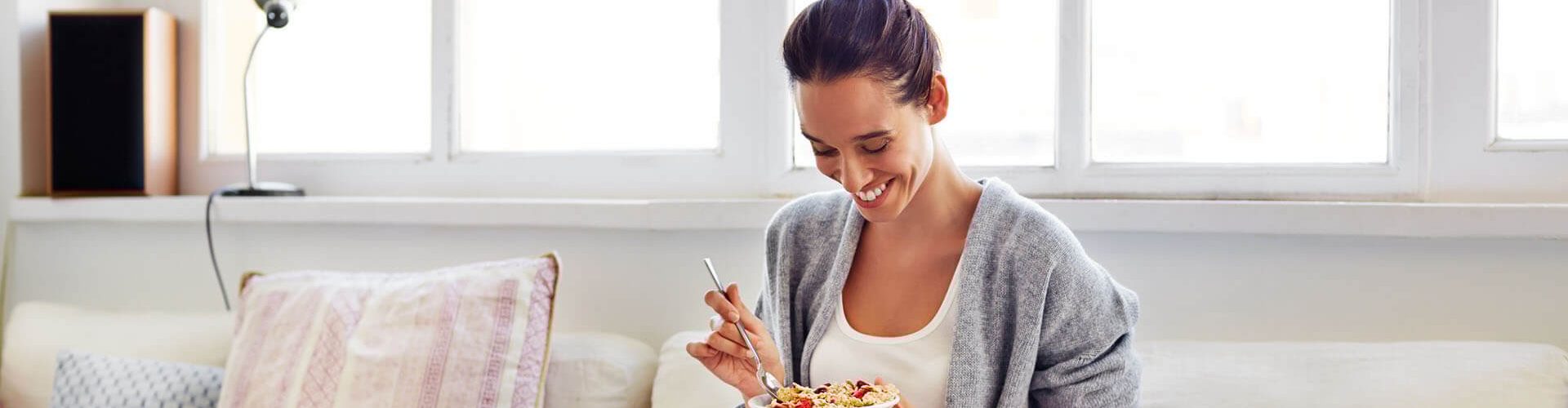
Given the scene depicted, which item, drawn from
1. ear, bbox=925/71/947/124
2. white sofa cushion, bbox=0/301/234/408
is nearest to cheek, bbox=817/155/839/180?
ear, bbox=925/71/947/124

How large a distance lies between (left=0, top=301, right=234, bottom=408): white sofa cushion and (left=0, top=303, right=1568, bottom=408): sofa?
601mm

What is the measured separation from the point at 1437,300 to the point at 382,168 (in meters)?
1.79

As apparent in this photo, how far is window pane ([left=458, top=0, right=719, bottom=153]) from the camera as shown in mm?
1966

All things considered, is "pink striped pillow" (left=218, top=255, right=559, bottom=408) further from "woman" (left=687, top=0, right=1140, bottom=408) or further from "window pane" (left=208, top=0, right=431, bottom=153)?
"window pane" (left=208, top=0, right=431, bottom=153)

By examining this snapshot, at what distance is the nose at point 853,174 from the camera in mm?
1151

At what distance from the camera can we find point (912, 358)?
130 centimetres

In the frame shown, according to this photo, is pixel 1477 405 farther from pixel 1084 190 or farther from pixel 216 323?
pixel 216 323

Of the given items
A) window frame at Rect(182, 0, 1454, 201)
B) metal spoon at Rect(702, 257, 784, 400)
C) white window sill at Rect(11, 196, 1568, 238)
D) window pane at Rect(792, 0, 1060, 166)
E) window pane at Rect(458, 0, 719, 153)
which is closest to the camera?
metal spoon at Rect(702, 257, 784, 400)

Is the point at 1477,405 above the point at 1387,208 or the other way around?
the other way around

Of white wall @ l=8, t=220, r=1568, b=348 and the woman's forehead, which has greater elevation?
the woman's forehead

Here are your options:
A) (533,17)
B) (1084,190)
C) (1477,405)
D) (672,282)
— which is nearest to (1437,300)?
(1477,405)

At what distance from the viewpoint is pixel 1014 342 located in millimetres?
1279

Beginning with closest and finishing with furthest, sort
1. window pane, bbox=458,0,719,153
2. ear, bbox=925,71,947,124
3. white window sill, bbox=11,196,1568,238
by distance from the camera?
ear, bbox=925,71,947,124 < white window sill, bbox=11,196,1568,238 < window pane, bbox=458,0,719,153

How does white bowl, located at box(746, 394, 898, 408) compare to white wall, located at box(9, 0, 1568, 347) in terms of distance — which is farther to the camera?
white wall, located at box(9, 0, 1568, 347)
